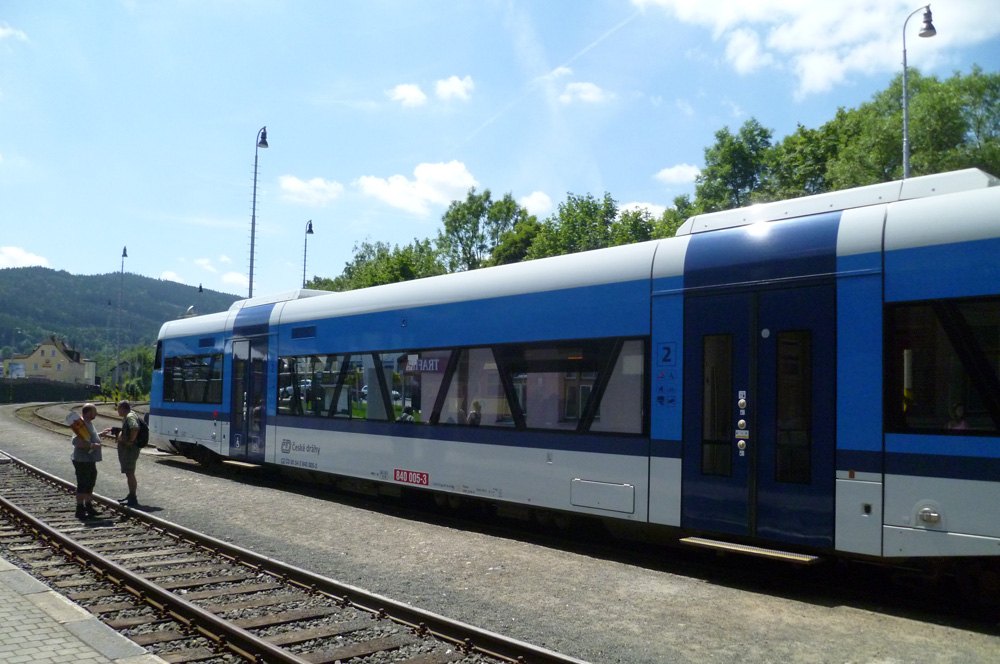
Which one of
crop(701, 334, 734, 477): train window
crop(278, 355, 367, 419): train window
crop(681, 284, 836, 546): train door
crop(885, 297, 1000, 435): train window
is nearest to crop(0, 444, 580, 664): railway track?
crop(681, 284, 836, 546): train door

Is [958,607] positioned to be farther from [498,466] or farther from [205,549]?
[205,549]

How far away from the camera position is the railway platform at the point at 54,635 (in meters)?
5.70

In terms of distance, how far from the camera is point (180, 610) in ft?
23.3

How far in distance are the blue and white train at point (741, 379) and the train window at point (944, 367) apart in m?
0.02

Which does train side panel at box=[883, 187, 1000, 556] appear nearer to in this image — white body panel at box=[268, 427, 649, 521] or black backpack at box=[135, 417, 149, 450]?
white body panel at box=[268, 427, 649, 521]

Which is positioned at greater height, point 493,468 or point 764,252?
point 764,252

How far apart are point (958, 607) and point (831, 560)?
3.47 feet

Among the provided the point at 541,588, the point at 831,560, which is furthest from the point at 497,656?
the point at 831,560

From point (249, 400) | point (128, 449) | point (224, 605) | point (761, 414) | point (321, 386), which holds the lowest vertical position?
point (224, 605)

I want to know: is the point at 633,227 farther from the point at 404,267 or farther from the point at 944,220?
the point at 944,220

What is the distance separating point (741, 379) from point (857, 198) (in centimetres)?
200

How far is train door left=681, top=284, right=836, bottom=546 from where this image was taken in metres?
7.39

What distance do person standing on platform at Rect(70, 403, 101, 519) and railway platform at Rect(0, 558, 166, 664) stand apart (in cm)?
A: 476

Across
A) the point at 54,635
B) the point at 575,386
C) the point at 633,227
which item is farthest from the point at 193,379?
the point at 633,227
